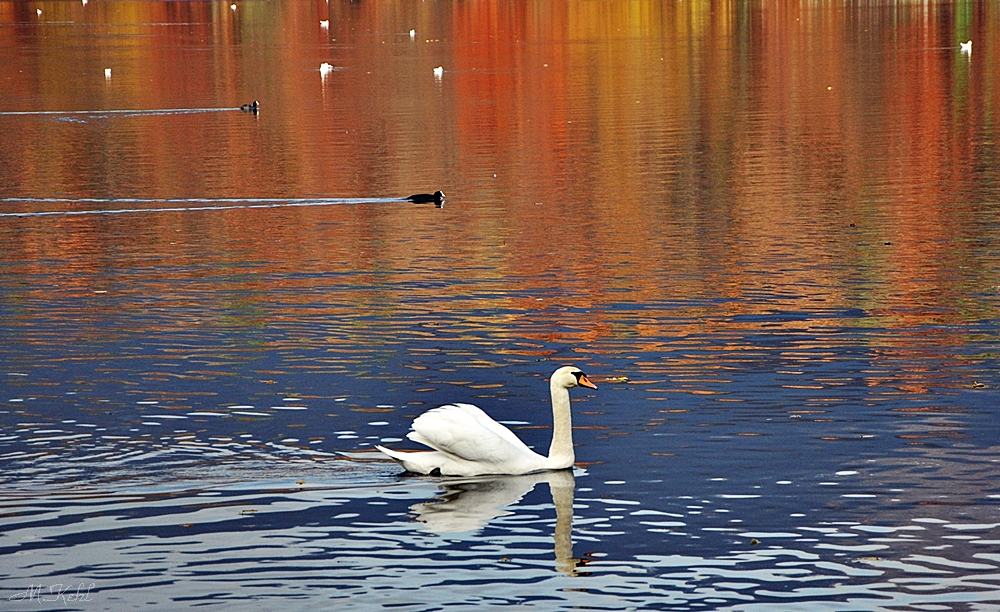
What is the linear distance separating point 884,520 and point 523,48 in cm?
9793

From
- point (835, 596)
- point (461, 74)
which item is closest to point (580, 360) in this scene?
point (835, 596)

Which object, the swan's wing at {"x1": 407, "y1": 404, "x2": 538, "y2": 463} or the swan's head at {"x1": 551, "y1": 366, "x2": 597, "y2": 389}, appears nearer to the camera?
the swan's wing at {"x1": 407, "y1": 404, "x2": 538, "y2": 463}

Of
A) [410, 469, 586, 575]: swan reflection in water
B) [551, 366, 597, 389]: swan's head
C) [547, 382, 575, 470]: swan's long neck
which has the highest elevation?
[551, 366, 597, 389]: swan's head

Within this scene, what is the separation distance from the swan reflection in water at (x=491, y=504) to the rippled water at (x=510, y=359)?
2.3 inches

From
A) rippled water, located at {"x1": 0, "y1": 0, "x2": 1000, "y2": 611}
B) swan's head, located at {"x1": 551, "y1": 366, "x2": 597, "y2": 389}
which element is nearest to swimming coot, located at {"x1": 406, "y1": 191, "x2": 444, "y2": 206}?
rippled water, located at {"x1": 0, "y1": 0, "x2": 1000, "y2": 611}

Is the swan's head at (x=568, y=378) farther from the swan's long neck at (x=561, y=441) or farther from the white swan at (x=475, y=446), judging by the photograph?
the swan's long neck at (x=561, y=441)

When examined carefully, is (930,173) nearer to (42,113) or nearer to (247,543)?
(247,543)

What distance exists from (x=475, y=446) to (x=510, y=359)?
5.82 metres

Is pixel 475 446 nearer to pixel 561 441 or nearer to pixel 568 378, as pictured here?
pixel 561 441

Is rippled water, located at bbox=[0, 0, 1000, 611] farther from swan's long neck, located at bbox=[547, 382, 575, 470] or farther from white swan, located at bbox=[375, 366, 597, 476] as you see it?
swan's long neck, located at bbox=[547, 382, 575, 470]

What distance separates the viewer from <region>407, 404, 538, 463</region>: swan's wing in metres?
15.8

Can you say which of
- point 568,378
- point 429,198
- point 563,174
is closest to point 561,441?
point 568,378

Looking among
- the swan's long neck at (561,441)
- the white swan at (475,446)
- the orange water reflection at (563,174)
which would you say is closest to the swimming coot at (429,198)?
the orange water reflection at (563,174)

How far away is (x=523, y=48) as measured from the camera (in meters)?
111
